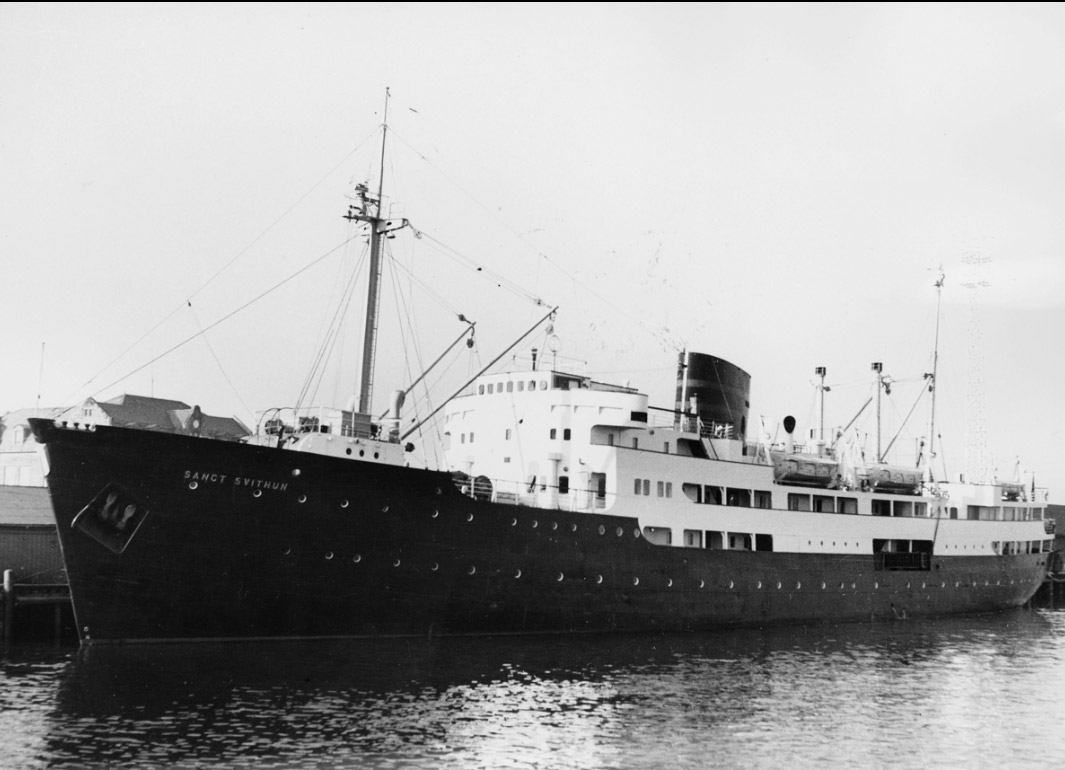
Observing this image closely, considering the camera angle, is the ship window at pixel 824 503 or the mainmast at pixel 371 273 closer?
the mainmast at pixel 371 273

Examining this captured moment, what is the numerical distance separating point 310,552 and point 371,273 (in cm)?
768

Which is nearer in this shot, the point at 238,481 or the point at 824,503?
the point at 238,481

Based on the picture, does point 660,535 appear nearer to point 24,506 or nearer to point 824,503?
point 824,503

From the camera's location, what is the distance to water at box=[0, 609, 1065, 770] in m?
14.9

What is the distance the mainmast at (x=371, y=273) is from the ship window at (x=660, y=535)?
9.14 meters

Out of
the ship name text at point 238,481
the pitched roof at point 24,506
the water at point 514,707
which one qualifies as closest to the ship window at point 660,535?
the water at point 514,707

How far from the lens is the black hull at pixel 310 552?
67.1ft

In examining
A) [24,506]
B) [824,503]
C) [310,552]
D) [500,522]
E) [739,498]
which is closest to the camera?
[310,552]

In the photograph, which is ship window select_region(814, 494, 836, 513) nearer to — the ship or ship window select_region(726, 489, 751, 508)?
the ship

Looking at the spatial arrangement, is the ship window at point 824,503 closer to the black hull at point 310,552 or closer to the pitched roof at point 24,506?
the black hull at point 310,552

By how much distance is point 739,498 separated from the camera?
98.6ft

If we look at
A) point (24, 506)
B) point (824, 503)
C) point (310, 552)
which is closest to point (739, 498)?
point (824, 503)

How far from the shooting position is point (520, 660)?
21.9m

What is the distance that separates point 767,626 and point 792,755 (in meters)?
14.3
